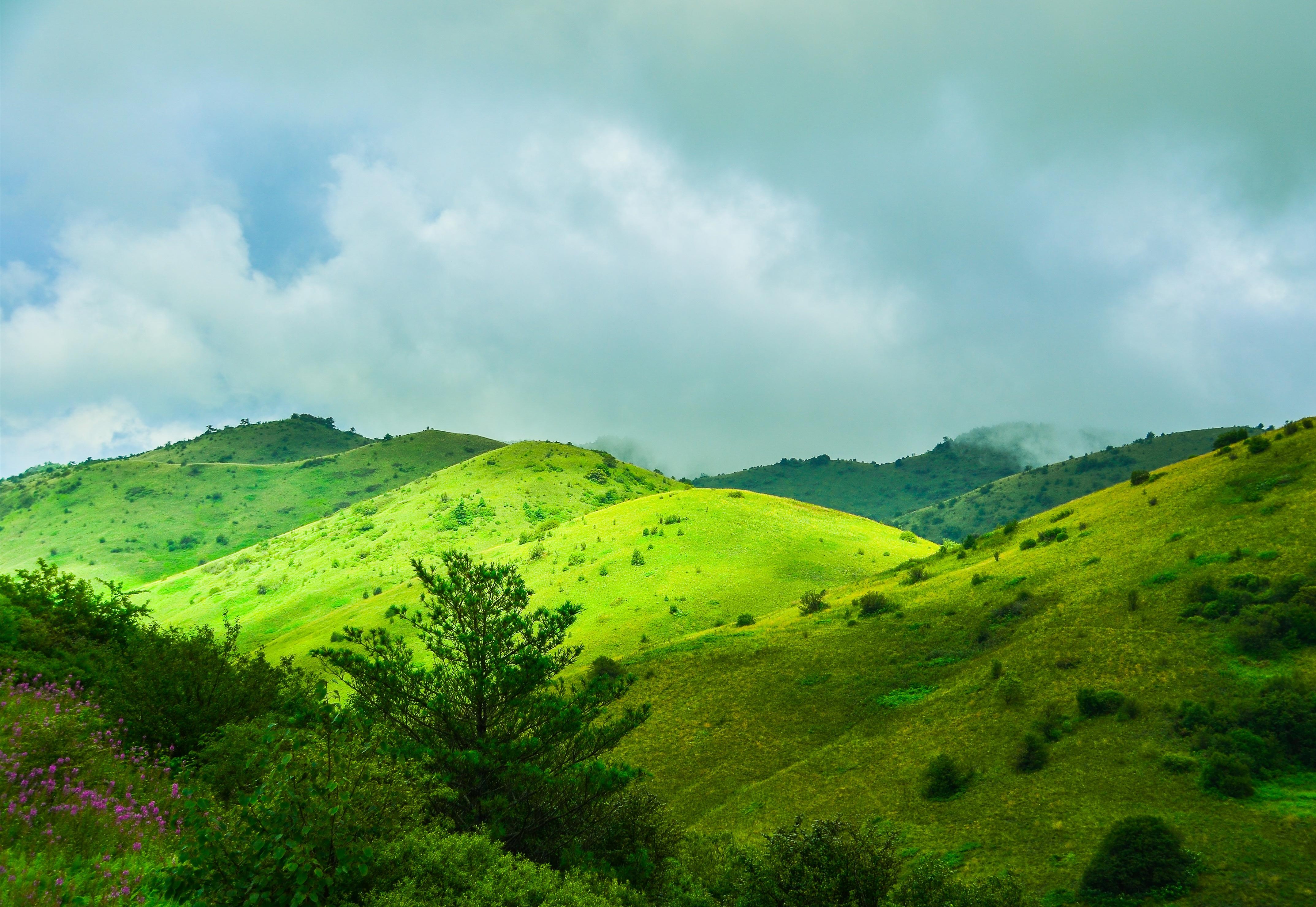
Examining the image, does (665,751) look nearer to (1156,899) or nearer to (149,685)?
(1156,899)

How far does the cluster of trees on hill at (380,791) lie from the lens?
7602mm

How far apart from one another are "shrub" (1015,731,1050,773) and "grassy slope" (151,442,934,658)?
2932 centimetres

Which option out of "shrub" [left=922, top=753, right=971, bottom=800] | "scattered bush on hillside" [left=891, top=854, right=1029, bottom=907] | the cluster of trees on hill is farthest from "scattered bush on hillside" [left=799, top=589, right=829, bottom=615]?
"scattered bush on hillside" [left=891, top=854, right=1029, bottom=907]

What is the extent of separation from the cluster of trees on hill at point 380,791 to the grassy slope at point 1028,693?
2.54 m

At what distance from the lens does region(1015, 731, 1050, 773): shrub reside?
75.0ft

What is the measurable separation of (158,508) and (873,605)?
609ft

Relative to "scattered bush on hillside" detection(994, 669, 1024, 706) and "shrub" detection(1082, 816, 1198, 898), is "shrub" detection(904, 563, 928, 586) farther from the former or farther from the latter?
"shrub" detection(1082, 816, 1198, 898)

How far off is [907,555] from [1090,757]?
5183 cm

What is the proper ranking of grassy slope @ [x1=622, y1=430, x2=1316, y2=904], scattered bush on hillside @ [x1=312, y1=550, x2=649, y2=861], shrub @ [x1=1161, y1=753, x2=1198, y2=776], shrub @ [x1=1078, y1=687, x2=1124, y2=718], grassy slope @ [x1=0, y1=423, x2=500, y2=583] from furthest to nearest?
grassy slope @ [x1=0, y1=423, x2=500, y2=583] < shrub @ [x1=1078, y1=687, x2=1124, y2=718] < shrub @ [x1=1161, y1=753, x2=1198, y2=776] < grassy slope @ [x1=622, y1=430, x2=1316, y2=904] < scattered bush on hillside @ [x1=312, y1=550, x2=649, y2=861]

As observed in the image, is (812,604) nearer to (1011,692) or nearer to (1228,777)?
(1011,692)

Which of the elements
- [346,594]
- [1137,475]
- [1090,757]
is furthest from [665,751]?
[346,594]

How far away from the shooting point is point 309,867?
24.9ft

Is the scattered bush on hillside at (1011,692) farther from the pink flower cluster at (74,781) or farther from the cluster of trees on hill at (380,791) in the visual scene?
the pink flower cluster at (74,781)

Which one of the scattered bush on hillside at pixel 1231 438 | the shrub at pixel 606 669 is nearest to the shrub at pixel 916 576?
the scattered bush on hillside at pixel 1231 438
